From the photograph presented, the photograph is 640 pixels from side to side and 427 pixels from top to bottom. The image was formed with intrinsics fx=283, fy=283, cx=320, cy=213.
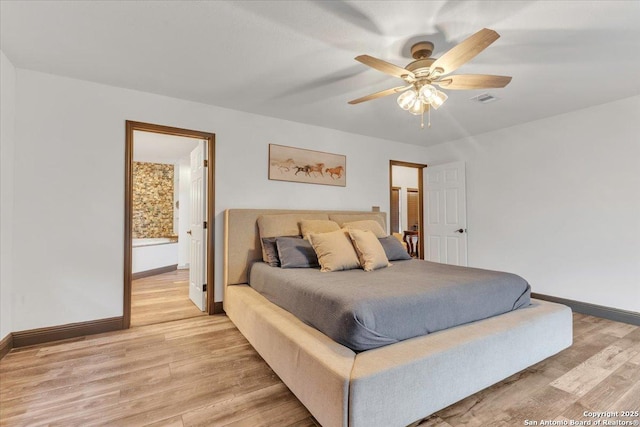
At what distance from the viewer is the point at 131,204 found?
284cm

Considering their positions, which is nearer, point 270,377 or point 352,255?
point 270,377

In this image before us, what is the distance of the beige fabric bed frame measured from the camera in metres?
1.29

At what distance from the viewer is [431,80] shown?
2045 mm

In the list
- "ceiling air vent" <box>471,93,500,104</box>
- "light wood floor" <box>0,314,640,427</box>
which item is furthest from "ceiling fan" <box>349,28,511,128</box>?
"light wood floor" <box>0,314,640,427</box>

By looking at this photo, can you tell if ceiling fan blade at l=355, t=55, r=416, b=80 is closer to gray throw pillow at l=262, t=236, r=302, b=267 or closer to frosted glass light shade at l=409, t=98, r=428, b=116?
frosted glass light shade at l=409, t=98, r=428, b=116

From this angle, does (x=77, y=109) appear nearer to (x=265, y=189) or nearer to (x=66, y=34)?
(x=66, y=34)

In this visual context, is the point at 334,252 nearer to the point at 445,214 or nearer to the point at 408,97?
the point at 408,97

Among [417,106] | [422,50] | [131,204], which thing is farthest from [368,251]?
[131,204]

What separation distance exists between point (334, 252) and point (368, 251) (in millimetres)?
337

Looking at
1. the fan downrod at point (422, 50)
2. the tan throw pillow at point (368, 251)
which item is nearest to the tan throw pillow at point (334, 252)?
the tan throw pillow at point (368, 251)

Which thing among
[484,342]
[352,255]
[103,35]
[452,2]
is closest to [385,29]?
[452,2]

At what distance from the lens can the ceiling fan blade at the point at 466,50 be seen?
1.51 m

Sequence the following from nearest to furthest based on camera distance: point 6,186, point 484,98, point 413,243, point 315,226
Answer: point 6,186 → point 484,98 → point 315,226 → point 413,243

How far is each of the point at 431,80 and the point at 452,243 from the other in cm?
330
